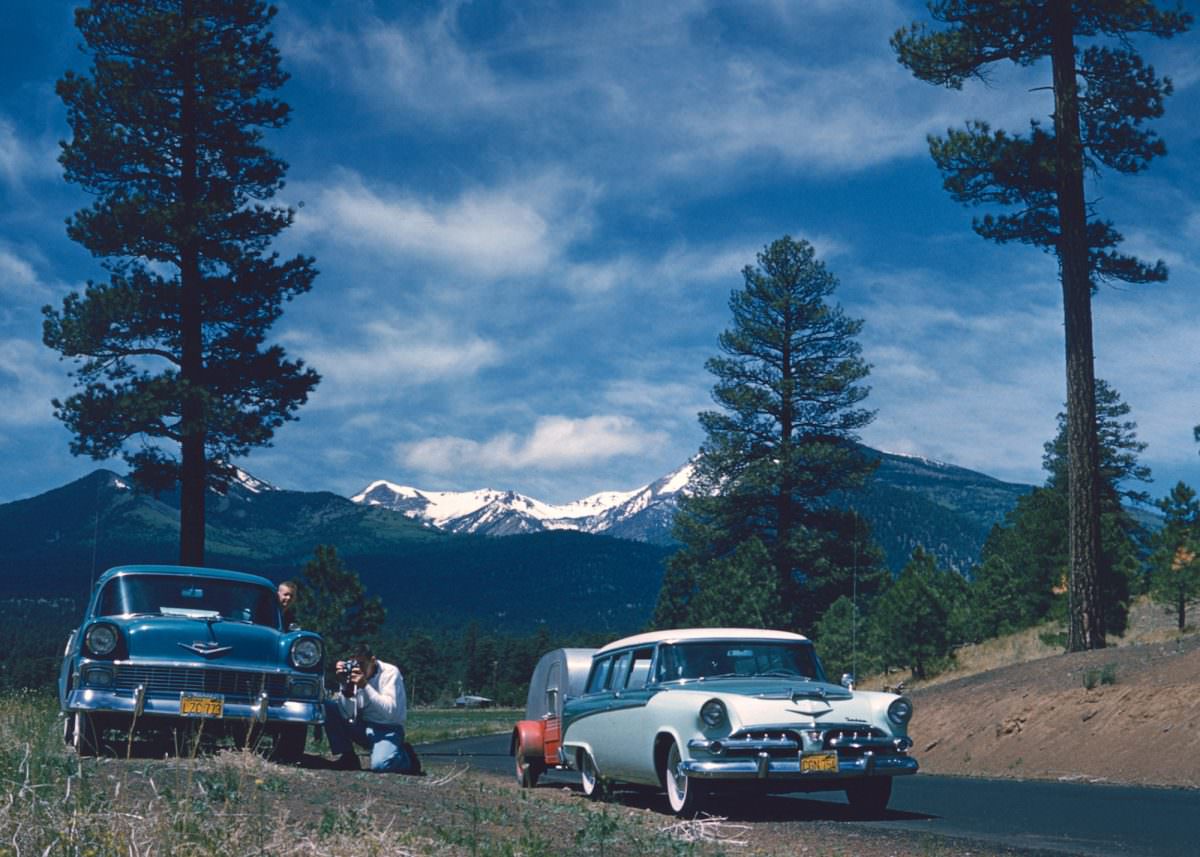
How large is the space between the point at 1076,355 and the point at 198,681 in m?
16.9

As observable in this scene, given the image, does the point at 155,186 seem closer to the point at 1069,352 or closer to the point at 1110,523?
the point at 1069,352

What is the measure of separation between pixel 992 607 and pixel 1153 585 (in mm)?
12392

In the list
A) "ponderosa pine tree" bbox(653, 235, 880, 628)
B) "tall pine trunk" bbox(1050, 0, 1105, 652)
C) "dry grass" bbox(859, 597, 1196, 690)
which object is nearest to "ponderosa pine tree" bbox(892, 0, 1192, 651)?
"tall pine trunk" bbox(1050, 0, 1105, 652)

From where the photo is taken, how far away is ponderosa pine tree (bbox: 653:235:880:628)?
52.2m

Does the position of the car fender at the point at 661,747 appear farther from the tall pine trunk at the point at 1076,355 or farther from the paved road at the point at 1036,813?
the tall pine trunk at the point at 1076,355

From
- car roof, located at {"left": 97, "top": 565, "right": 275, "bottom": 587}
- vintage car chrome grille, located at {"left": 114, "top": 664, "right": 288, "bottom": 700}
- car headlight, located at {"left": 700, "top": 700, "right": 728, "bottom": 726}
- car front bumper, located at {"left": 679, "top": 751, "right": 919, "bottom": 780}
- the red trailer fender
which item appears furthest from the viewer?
the red trailer fender

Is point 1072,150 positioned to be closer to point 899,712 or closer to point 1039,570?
point 899,712

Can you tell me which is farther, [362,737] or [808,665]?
[362,737]

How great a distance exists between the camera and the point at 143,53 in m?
30.0

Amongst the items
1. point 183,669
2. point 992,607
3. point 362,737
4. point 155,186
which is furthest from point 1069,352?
point 992,607

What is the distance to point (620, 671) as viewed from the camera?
14.7 meters

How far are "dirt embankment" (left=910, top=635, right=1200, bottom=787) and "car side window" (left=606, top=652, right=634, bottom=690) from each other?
299 inches

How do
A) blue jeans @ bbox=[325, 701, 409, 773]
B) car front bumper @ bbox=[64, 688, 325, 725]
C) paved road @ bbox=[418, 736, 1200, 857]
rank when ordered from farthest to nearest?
blue jeans @ bbox=[325, 701, 409, 773] < car front bumper @ bbox=[64, 688, 325, 725] < paved road @ bbox=[418, 736, 1200, 857]

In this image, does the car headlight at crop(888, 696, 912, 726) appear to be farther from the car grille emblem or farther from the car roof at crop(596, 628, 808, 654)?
the car grille emblem
